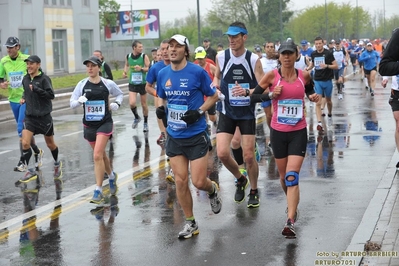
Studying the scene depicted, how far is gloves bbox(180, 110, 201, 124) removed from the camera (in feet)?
25.8

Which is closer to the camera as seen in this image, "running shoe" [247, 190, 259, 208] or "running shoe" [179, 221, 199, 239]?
"running shoe" [179, 221, 199, 239]

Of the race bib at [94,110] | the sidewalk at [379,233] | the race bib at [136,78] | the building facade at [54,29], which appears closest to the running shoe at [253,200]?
the sidewalk at [379,233]

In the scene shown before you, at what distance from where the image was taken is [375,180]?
10.8 meters

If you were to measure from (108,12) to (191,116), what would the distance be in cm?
6915

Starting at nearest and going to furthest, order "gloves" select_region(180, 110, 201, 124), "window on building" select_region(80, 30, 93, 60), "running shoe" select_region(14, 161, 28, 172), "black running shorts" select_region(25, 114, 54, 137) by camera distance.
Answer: "gloves" select_region(180, 110, 201, 124), "black running shorts" select_region(25, 114, 54, 137), "running shoe" select_region(14, 161, 28, 172), "window on building" select_region(80, 30, 93, 60)

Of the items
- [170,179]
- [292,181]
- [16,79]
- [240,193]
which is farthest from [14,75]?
[292,181]

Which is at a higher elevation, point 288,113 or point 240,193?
point 288,113

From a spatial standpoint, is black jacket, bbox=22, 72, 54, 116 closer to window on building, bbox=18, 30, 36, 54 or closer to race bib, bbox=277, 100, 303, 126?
race bib, bbox=277, 100, 303, 126

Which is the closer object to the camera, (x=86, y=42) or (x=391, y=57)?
(x=391, y=57)

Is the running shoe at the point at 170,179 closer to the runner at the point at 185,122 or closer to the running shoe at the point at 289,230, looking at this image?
the runner at the point at 185,122

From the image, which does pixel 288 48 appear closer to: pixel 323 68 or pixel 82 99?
pixel 82 99

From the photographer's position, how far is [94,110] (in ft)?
33.9

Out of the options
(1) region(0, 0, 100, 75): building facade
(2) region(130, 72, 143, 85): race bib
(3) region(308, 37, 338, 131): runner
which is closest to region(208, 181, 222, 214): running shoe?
(3) region(308, 37, 338, 131): runner

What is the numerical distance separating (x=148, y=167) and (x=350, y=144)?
397cm
